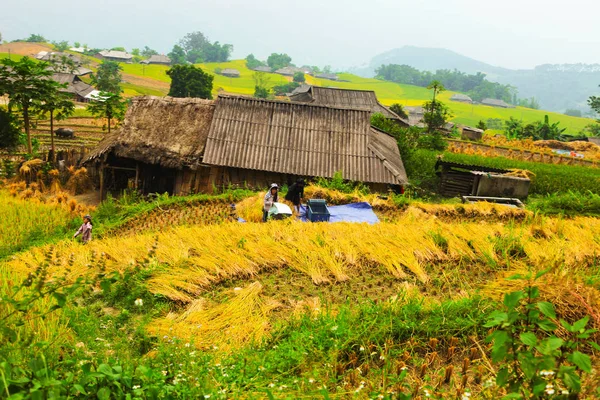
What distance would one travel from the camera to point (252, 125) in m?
13.2

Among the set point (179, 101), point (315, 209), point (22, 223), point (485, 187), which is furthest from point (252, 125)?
point (485, 187)

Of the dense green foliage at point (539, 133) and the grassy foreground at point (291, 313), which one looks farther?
the dense green foliage at point (539, 133)

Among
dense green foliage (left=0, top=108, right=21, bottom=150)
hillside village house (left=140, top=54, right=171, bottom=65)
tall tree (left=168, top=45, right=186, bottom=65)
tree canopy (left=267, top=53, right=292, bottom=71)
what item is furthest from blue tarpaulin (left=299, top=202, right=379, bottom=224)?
tree canopy (left=267, top=53, right=292, bottom=71)

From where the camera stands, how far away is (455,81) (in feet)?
399

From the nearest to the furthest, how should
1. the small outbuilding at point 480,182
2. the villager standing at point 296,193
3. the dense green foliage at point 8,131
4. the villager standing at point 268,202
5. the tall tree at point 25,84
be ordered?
the villager standing at point 268,202, the villager standing at point 296,193, the small outbuilding at point 480,182, the tall tree at point 25,84, the dense green foliage at point 8,131

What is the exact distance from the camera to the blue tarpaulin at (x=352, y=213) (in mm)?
8891

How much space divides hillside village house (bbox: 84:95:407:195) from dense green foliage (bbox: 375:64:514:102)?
10441cm

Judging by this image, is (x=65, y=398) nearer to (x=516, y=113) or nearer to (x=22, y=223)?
(x=22, y=223)

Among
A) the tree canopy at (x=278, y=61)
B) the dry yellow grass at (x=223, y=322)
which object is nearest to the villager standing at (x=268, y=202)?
the dry yellow grass at (x=223, y=322)

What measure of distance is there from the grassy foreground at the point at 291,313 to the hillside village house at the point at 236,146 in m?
6.47

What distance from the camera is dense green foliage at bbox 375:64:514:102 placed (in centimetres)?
11262

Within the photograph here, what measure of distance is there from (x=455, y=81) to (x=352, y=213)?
406 ft

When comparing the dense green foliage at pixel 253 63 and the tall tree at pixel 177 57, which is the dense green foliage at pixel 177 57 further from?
the dense green foliage at pixel 253 63

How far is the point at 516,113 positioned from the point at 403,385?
86200mm
